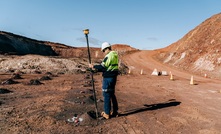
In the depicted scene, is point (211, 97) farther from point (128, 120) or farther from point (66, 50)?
point (66, 50)

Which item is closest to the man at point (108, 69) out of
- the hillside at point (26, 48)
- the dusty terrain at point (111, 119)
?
the dusty terrain at point (111, 119)

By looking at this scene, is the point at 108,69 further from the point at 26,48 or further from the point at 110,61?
the point at 26,48

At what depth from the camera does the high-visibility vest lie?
8.95 m

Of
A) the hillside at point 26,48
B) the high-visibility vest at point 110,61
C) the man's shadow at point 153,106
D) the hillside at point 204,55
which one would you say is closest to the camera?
the high-visibility vest at point 110,61

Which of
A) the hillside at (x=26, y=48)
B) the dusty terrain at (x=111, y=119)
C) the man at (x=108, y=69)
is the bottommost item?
the dusty terrain at (x=111, y=119)

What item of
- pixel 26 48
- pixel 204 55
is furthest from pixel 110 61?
pixel 26 48

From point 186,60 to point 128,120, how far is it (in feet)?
115

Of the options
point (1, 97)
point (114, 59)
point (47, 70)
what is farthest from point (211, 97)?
point (47, 70)

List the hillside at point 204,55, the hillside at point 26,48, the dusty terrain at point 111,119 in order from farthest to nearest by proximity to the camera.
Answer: the hillside at point 26,48
the hillside at point 204,55
the dusty terrain at point 111,119

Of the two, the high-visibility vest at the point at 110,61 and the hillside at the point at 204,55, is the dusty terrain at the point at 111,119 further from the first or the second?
the hillside at the point at 204,55

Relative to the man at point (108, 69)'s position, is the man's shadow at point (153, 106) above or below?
below

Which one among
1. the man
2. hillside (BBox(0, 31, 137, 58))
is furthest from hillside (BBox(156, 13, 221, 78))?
the man

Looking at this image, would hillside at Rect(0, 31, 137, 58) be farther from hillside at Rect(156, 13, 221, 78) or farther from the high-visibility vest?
the high-visibility vest

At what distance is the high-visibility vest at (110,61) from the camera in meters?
8.95
